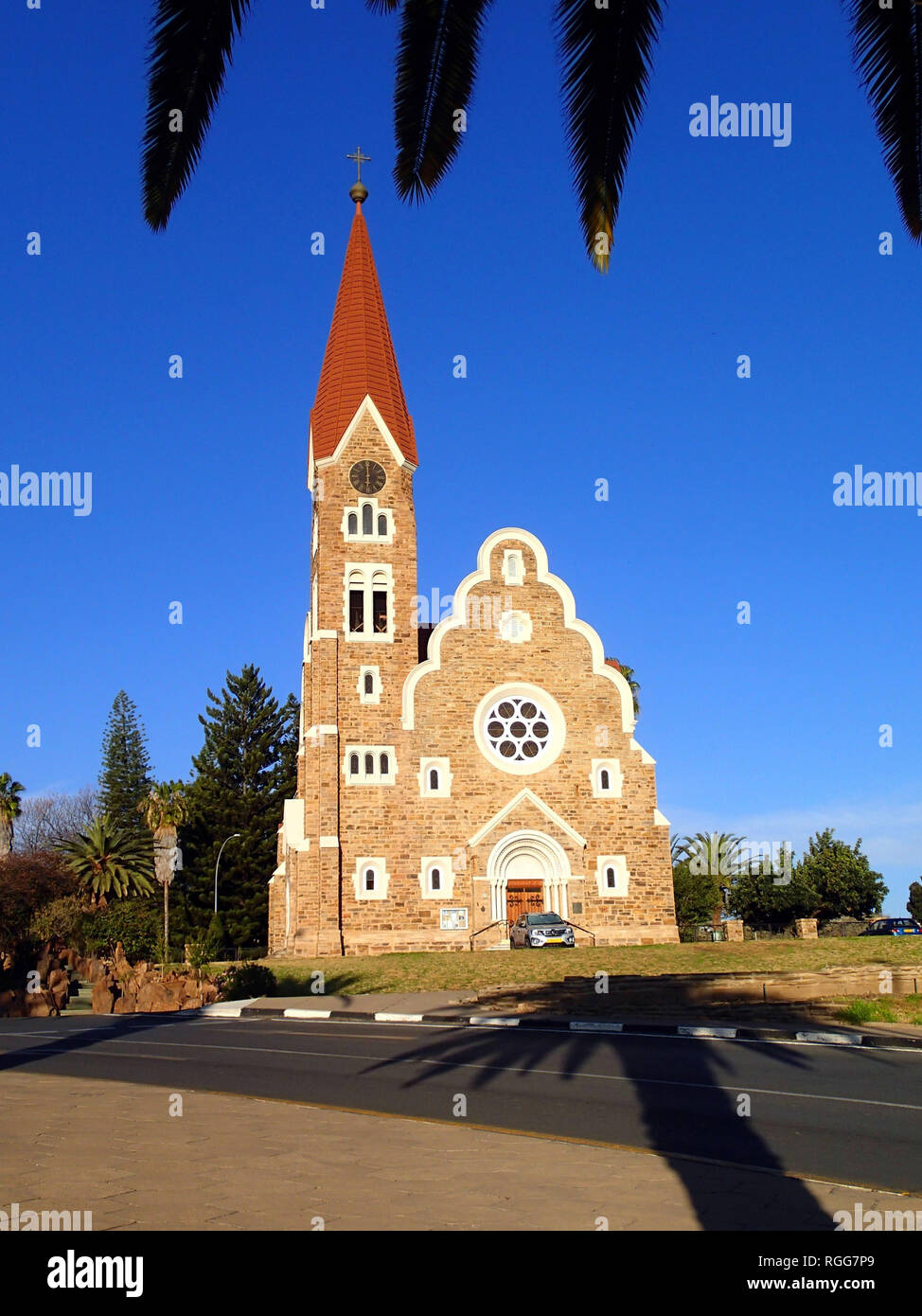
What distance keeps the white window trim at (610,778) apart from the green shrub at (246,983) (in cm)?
1647

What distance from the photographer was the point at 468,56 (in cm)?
640

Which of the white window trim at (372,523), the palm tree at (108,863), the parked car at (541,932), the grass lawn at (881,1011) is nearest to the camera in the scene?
the grass lawn at (881,1011)

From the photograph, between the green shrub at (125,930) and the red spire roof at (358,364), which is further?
the green shrub at (125,930)

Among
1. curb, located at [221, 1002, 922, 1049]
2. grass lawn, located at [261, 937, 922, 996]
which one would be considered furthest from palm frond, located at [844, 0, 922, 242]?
grass lawn, located at [261, 937, 922, 996]

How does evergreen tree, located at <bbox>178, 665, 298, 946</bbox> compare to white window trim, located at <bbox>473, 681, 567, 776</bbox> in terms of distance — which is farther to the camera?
evergreen tree, located at <bbox>178, 665, 298, 946</bbox>

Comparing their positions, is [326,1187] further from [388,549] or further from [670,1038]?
[388,549]

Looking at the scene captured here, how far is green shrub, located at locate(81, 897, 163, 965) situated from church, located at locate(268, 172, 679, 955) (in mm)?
11154

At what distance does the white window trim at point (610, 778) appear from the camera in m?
43.8

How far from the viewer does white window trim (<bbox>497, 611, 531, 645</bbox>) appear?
44.6 m

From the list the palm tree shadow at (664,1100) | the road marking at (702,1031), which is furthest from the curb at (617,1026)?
the palm tree shadow at (664,1100)

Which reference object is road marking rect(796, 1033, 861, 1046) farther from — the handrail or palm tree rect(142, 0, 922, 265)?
the handrail

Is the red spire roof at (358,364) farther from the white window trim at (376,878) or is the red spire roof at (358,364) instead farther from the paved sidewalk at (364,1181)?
the paved sidewalk at (364,1181)

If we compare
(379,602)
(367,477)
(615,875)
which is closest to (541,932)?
(615,875)

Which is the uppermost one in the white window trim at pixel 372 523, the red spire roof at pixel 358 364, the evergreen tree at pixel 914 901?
the red spire roof at pixel 358 364
